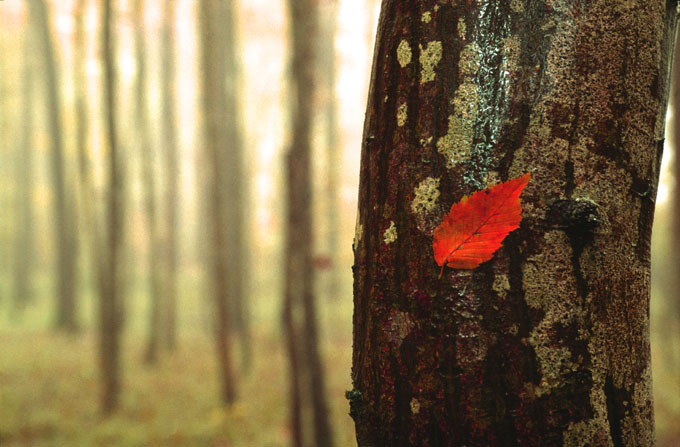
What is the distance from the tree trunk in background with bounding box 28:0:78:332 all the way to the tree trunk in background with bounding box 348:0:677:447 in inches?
529

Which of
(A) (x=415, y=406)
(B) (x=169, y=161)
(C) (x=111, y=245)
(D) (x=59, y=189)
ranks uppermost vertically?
(B) (x=169, y=161)

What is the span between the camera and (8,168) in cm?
2497

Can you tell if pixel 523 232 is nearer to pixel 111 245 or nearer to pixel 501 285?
pixel 501 285

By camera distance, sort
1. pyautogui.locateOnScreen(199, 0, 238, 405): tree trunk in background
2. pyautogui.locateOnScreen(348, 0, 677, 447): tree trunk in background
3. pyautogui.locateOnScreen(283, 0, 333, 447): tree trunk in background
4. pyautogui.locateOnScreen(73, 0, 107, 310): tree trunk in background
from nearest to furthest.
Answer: pyautogui.locateOnScreen(348, 0, 677, 447): tree trunk in background, pyautogui.locateOnScreen(283, 0, 333, 447): tree trunk in background, pyautogui.locateOnScreen(199, 0, 238, 405): tree trunk in background, pyautogui.locateOnScreen(73, 0, 107, 310): tree trunk in background

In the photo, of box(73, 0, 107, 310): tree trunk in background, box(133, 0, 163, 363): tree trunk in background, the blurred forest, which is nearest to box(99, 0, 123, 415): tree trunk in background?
the blurred forest

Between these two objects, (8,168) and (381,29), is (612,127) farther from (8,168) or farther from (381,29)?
(8,168)

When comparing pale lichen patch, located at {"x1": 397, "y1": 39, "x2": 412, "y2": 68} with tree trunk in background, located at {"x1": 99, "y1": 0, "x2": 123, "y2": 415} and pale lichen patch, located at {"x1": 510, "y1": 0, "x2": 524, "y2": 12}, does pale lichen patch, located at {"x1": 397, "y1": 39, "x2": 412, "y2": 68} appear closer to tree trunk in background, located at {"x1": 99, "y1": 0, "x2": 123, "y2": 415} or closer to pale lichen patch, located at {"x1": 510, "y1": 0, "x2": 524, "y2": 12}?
pale lichen patch, located at {"x1": 510, "y1": 0, "x2": 524, "y2": 12}

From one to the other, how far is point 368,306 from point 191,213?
40.1 m

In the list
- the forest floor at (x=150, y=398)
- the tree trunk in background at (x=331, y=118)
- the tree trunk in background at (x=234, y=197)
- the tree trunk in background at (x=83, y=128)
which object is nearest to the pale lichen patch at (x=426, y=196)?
the forest floor at (x=150, y=398)

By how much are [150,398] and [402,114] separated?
9.00 m

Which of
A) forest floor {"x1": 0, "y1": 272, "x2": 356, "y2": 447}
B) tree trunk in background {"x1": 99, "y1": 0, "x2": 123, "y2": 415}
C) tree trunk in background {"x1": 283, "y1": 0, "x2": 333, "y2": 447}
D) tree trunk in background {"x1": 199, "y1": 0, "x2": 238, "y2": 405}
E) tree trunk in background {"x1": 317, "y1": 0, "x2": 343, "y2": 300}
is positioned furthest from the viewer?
tree trunk in background {"x1": 317, "y1": 0, "x2": 343, "y2": 300}

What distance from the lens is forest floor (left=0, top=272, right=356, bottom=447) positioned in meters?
7.16

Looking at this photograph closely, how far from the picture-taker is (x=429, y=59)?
92 cm

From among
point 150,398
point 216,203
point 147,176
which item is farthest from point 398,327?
point 147,176
